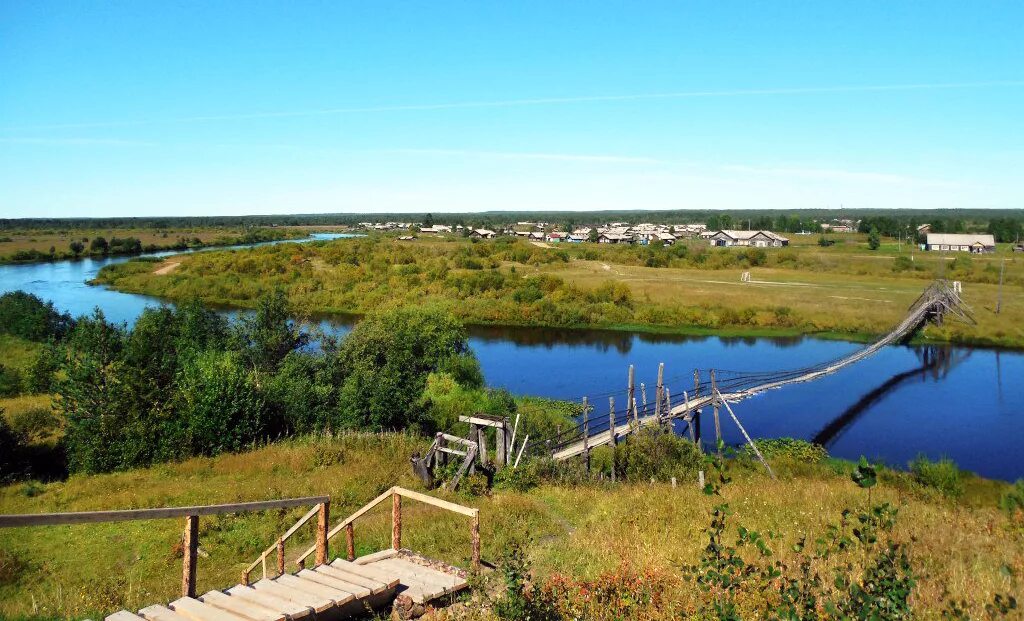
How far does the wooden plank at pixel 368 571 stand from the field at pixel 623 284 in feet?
95.1

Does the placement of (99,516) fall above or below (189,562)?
above

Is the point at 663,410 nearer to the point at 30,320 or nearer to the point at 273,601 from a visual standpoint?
the point at 273,601

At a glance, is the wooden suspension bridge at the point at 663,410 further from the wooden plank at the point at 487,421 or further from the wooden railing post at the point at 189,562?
the wooden railing post at the point at 189,562

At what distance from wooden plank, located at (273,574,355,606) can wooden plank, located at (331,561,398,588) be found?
0.44 metres

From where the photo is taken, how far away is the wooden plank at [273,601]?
17.8ft

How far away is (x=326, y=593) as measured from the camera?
598 centimetres

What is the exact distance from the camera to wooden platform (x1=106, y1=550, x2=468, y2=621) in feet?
17.9

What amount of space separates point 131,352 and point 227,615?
→ 17351 millimetres

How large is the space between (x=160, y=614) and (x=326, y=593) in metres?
1.34

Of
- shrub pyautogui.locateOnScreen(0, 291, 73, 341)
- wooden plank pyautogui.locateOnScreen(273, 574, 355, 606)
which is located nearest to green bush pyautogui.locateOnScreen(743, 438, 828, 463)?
wooden plank pyautogui.locateOnScreen(273, 574, 355, 606)

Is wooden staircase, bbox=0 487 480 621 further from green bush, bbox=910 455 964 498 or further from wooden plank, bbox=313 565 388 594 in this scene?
green bush, bbox=910 455 964 498

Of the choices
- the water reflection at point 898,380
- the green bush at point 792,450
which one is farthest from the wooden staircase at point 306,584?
the water reflection at point 898,380

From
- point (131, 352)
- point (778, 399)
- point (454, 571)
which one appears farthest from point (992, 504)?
point (131, 352)

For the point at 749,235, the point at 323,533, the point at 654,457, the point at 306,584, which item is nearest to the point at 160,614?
the point at 306,584
